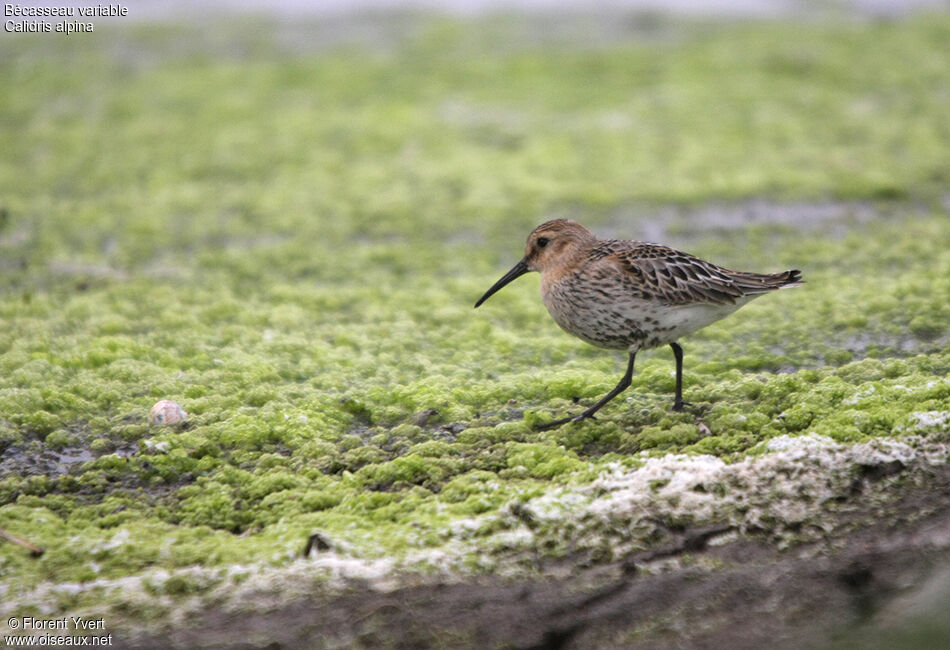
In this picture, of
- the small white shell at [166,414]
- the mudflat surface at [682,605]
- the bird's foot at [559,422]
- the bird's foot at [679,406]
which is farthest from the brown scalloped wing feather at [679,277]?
the small white shell at [166,414]

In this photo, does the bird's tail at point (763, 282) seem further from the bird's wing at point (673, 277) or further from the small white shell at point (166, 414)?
the small white shell at point (166, 414)

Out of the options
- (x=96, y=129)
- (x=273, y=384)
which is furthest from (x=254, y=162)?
(x=273, y=384)

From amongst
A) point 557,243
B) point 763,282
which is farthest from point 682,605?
point 557,243

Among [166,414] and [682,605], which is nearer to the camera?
[682,605]

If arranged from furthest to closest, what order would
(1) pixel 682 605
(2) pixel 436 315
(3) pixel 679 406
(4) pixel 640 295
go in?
(2) pixel 436 315 → (3) pixel 679 406 → (4) pixel 640 295 → (1) pixel 682 605

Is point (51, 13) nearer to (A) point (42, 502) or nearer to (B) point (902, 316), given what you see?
(A) point (42, 502)

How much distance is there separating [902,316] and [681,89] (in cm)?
422

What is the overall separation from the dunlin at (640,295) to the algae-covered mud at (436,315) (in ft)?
1.06

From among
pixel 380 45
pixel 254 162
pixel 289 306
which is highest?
pixel 380 45

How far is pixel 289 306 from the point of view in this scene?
5582mm

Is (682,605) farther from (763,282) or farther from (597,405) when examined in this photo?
(763,282)

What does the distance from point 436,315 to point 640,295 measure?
1.65m

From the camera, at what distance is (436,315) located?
5.45m

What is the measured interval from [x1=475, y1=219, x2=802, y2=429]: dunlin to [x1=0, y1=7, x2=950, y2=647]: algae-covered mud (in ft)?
1.06
